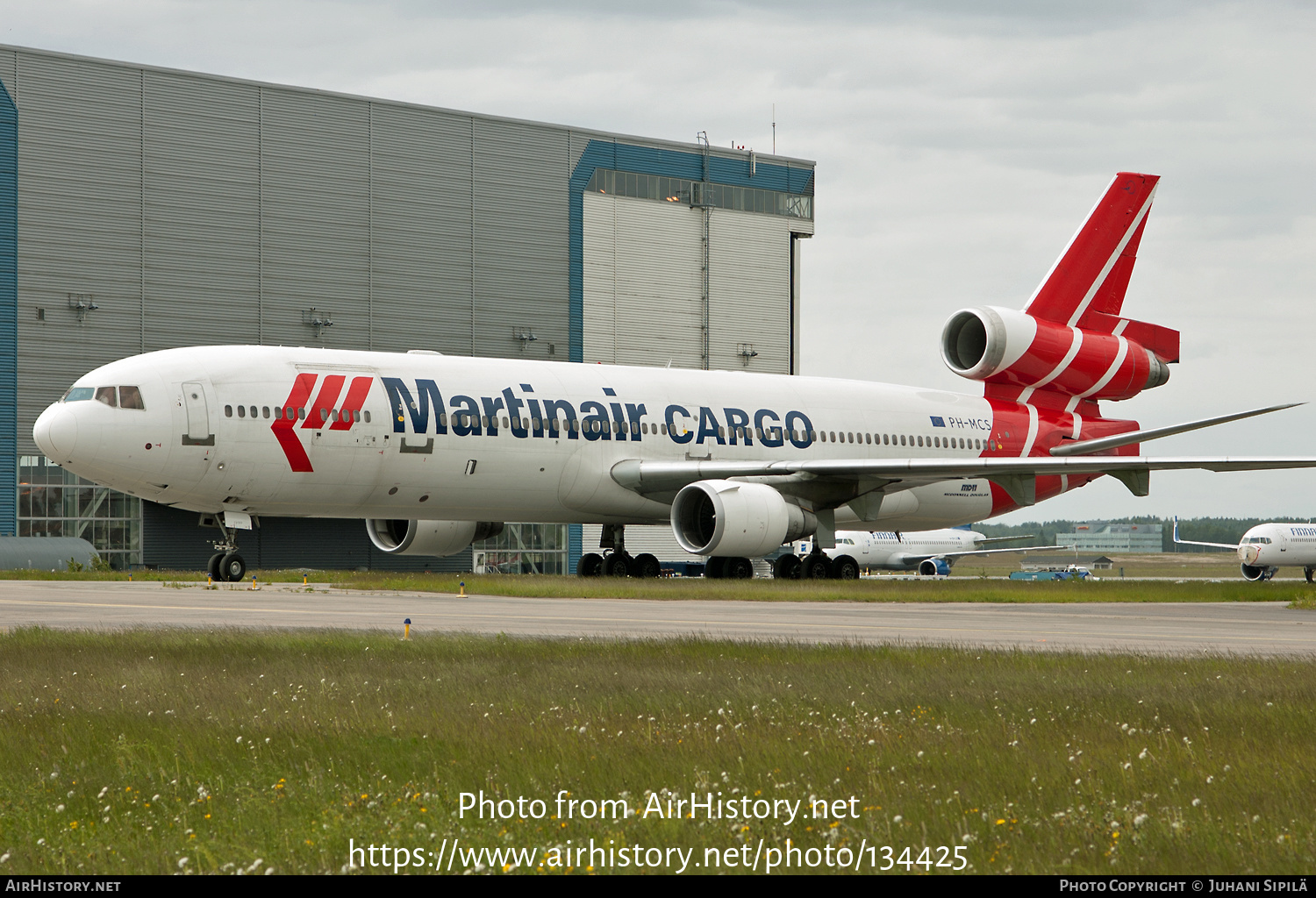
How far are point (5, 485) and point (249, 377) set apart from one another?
25.2 m

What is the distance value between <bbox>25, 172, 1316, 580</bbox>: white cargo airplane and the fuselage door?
1.3 inches

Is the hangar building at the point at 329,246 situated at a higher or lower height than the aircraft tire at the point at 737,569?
higher

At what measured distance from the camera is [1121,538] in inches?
7751

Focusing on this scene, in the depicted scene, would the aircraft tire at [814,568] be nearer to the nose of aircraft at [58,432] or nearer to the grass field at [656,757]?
the nose of aircraft at [58,432]

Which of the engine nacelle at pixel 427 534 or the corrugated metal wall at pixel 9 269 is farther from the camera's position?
the corrugated metal wall at pixel 9 269

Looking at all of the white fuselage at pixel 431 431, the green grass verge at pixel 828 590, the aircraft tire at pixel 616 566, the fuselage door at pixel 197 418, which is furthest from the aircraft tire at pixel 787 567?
the fuselage door at pixel 197 418

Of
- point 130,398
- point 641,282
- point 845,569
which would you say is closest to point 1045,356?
point 845,569

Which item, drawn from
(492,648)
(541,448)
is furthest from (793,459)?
(492,648)

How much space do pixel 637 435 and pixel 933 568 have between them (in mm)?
58788

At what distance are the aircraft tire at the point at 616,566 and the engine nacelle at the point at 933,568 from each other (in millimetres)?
54976

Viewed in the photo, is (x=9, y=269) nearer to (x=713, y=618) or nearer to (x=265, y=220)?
(x=265, y=220)

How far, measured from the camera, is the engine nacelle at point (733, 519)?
27.6 m

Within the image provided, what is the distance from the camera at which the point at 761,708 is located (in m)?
8.72

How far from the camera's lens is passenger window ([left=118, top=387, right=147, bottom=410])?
2438cm
